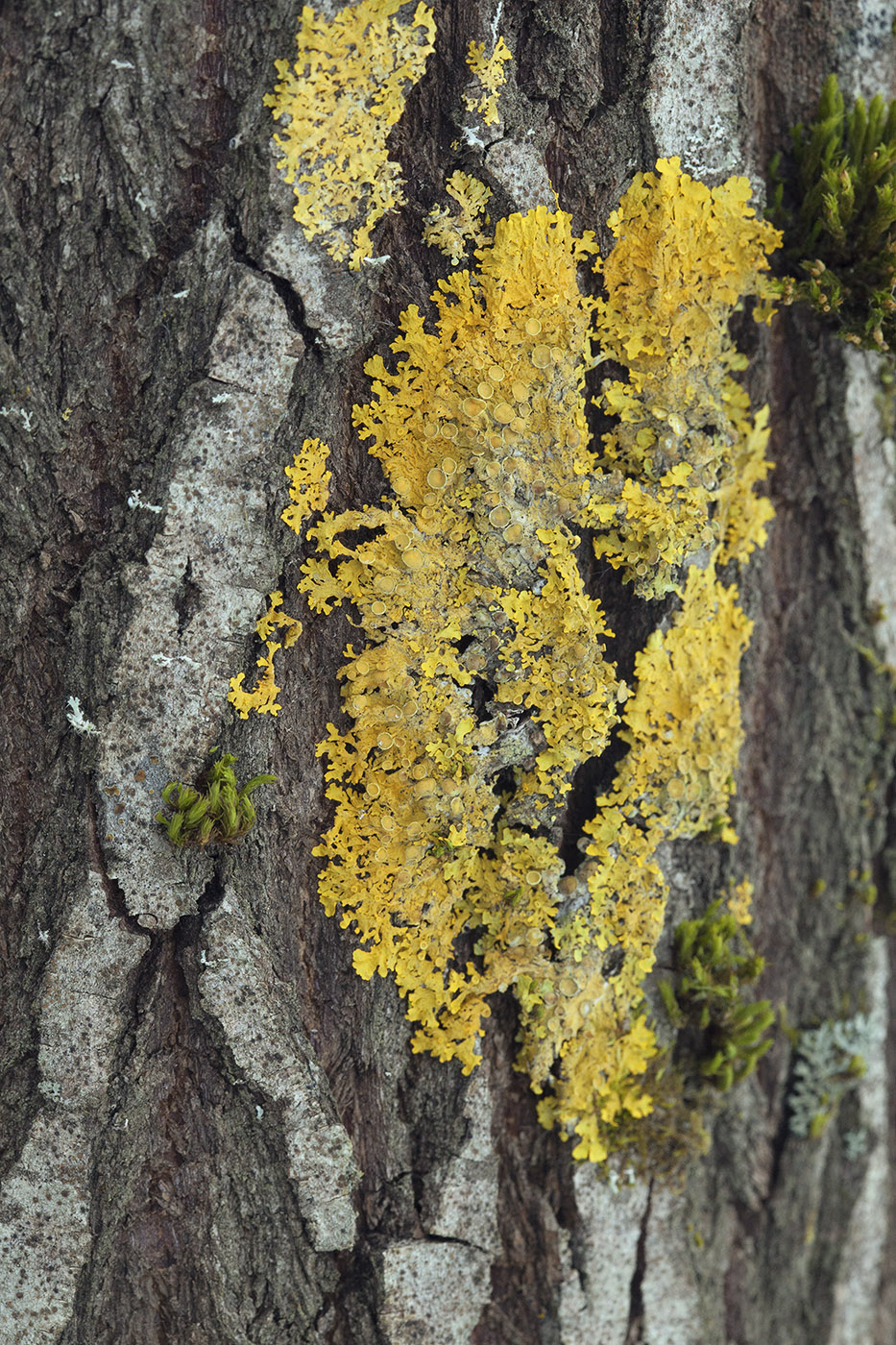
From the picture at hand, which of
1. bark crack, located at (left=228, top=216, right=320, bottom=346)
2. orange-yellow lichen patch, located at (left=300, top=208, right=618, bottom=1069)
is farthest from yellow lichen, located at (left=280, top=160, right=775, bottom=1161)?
bark crack, located at (left=228, top=216, right=320, bottom=346)

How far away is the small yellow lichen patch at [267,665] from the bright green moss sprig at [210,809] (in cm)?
9

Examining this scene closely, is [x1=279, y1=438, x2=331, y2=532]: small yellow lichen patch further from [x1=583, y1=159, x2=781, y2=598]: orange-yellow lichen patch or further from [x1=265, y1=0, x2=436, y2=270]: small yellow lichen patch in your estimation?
[x1=583, y1=159, x2=781, y2=598]: orange-yellow lichen patch

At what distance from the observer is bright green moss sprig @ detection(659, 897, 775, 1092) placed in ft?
6.14

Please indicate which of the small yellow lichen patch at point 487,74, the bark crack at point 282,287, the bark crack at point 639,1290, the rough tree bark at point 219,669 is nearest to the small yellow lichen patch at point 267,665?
the rough tree bark at point 219,669

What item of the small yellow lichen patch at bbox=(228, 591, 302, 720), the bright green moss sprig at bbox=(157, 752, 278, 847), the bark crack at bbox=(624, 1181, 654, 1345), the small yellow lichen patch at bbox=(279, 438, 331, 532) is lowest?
the bark crack at bbox=(624, 1181, 654, 1345)

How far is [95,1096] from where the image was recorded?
1.54 meters

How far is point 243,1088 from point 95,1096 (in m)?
0.23

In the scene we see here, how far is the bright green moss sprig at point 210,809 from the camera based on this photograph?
1.46 metres

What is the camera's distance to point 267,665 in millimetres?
1521

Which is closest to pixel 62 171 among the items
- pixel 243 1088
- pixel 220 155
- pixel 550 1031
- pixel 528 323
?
pixel 220 155

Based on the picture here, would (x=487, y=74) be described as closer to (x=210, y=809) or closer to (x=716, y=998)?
(x=210, y=809)

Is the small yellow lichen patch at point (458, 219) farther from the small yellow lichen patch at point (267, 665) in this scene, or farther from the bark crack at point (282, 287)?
the small yellow lichen patch at point (267, 665)

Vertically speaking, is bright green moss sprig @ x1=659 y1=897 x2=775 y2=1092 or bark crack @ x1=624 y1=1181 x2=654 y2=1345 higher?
bright green moss sprig @ x1=659 y1=897 x2=775 y2=1092

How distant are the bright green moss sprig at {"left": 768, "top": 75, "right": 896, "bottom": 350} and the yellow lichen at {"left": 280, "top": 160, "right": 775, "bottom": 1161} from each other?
0.10 meters
